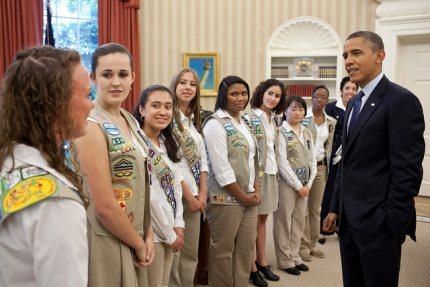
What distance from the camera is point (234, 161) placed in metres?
2.56

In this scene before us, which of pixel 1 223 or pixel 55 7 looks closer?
pixel 1 223

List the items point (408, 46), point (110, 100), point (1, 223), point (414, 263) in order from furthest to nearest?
point (408, 46) < point (414, 263) < point (110, 100) < point (1, 223)

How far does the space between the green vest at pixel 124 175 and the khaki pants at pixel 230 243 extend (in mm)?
1157

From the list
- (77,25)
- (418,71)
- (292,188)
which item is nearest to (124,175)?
(292,188)

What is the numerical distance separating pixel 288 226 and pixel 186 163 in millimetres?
1264

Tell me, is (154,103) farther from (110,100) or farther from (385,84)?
(385,84)

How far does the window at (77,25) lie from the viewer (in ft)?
19.5

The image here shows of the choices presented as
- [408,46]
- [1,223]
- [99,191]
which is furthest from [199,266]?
[408,46]

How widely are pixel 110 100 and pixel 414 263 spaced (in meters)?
3.13

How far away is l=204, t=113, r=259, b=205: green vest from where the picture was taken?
255 cm

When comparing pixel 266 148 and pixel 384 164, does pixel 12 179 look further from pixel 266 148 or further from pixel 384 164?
pixel 266 148

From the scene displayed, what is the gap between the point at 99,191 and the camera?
1.30m

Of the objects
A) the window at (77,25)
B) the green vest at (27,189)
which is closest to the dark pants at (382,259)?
the green vest at (27,189)

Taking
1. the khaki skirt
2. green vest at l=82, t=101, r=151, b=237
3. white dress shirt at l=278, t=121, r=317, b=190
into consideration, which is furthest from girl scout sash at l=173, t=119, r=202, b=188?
white dress shirt at l=278, t=121, r=317, b=190
